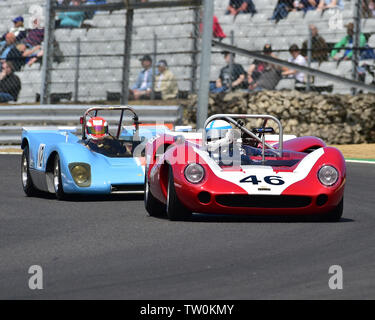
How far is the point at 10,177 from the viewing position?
1250 cm

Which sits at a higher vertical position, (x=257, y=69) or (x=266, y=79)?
(x=257, y=69)

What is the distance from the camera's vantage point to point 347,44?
1708 centimetres

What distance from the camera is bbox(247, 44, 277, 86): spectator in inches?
702

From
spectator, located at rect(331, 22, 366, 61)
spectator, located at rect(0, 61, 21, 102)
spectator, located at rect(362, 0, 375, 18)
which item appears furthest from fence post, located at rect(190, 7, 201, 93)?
spectator, located at rect(0, 61, 21, 102)

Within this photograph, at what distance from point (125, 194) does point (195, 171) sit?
288cm

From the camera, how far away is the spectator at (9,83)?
19.5 metres

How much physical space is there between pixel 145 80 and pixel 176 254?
12.0 metres

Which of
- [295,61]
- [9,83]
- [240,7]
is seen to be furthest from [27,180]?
[240,7]

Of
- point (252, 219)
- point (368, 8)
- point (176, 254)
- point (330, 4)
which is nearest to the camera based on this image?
point (176, 254)

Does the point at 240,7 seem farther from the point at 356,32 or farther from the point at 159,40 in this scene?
the point at 356,32

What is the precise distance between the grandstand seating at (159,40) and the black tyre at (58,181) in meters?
7.19

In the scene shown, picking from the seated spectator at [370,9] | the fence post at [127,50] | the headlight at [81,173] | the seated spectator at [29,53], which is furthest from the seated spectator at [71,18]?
the headlight at [81,173]

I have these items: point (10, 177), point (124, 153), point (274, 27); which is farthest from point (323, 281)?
point (274, 27)
